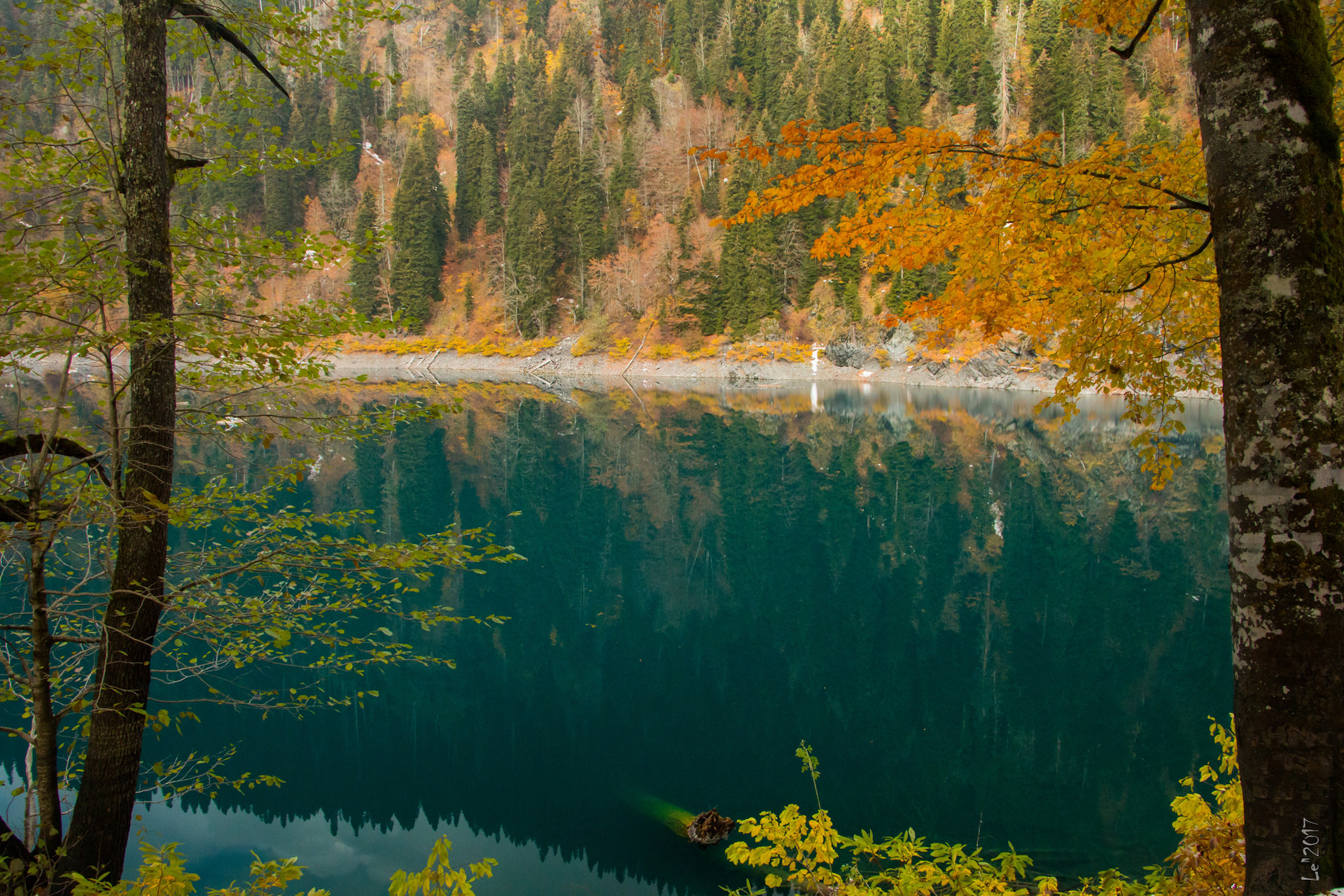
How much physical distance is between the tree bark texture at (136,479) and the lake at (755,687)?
2889 millimetres

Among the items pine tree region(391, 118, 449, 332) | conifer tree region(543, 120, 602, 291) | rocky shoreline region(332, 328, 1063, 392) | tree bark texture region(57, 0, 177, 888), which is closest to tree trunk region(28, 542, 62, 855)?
tree bark texture region(57, 0, 177, 888)

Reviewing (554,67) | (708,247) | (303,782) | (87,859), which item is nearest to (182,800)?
(303,782)

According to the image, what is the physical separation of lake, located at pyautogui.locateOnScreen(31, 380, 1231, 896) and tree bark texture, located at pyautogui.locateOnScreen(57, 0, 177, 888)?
2.89 meters

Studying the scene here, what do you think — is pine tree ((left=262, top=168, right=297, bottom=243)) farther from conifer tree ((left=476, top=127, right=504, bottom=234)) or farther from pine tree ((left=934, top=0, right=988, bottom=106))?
pine tree ((left=934, top=0, right=988, bottom=106))

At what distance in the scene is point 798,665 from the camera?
12.3 m

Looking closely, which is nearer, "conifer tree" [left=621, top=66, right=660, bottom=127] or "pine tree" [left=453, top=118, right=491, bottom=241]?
"pine tree" [left=453, top=118, right=491, bottom=241]

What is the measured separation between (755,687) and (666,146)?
2965 inches

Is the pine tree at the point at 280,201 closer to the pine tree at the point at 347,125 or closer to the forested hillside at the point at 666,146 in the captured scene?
the forested hillside at the point at 666,146

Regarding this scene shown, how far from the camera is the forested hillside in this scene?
6206cm

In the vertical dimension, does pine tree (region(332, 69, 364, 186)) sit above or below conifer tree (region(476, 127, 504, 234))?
above

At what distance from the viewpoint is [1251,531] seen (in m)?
2.17

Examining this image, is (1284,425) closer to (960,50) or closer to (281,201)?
(960,50)

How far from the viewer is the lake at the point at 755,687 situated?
8.21 meters

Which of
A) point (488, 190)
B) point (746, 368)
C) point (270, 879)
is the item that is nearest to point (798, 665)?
point (270, 879)
